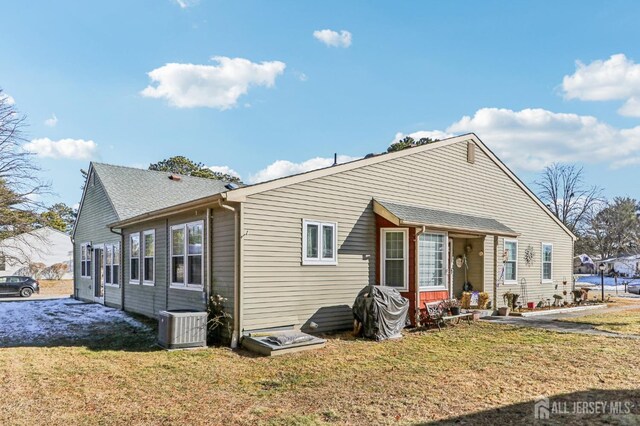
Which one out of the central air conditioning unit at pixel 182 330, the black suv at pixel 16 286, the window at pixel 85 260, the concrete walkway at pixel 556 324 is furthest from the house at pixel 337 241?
the black suv at pixel 16 286

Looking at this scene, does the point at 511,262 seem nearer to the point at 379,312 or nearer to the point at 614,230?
the point at 379,312

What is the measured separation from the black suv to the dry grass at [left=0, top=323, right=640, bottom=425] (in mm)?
17762

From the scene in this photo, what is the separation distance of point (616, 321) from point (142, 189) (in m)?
17.3

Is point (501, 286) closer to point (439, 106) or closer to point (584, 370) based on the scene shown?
point (439, 106)

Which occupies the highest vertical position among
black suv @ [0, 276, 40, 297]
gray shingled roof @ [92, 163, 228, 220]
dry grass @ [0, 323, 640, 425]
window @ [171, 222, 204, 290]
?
gray shingled roof @ [92, 163, 228, 220]

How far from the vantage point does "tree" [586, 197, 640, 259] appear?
53.9 meters

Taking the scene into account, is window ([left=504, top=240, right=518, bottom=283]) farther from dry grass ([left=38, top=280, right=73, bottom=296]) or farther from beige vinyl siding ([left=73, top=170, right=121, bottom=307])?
dry grass ([left=38, top=280, right=73, bottom=296])

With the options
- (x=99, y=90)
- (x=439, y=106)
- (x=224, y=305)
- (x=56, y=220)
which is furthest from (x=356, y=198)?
(x=56, y=220)

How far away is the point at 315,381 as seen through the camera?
6.28 metres

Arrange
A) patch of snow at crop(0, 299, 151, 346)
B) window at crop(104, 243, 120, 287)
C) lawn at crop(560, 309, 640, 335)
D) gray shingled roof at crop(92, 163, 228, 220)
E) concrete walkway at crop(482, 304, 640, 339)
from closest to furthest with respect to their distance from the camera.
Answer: patch of snow at crop(0, 299, 151, 346) → concrete walkway at crop(482, 304, 640, 339) → lawn at crop(560, 309, 640, 335) → window at crop(104, 243, 120, 287) → gray shingled roof at crop(92, 163, 228, 220)

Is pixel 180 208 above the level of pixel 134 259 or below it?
above

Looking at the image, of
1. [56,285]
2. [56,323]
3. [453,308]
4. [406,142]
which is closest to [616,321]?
[453,308]

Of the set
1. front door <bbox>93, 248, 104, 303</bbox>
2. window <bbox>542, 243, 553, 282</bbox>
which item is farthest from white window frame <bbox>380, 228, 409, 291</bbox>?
front door <bbox>93, 248, 104, 303</bbox>

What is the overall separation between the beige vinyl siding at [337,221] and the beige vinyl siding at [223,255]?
0.35 meters
